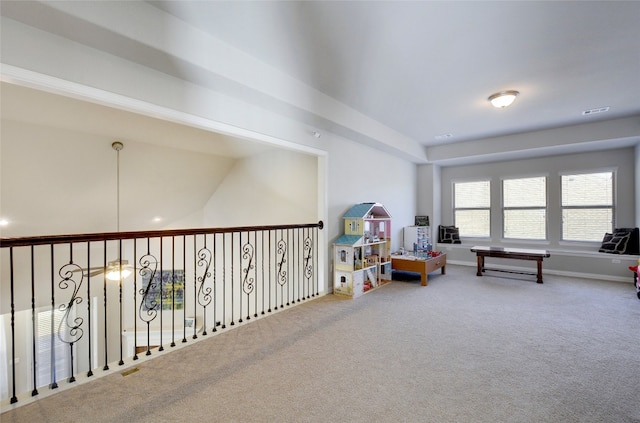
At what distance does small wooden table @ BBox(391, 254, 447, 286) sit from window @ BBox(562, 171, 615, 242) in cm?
287

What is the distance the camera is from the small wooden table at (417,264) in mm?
4949

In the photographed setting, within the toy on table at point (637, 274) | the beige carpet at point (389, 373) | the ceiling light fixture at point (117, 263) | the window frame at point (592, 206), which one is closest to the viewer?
the beige carpet at point (389, 373)

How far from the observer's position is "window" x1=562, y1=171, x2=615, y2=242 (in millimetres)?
5516

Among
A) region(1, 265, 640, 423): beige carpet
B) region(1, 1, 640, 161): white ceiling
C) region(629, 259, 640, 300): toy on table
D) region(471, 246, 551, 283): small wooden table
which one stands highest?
region(1, 1, 640, 161): white ceiling

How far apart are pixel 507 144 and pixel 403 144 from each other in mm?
2029

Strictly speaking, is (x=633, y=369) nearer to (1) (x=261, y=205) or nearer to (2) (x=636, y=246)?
(2) (x=636, y=246)

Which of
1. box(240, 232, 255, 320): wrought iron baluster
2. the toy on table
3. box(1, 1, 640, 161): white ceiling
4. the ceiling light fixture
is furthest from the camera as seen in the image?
the toy on table

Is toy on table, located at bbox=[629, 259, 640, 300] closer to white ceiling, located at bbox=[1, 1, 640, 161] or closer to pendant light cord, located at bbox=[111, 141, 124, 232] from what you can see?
white ceiling, located at bbox=[1, 1, 640, 161]

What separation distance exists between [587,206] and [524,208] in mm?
1007

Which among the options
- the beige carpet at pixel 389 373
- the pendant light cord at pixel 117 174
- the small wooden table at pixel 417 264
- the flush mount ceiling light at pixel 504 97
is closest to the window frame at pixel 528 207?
the small wooden table at pixel 417 264

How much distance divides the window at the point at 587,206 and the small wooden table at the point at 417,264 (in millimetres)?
2870

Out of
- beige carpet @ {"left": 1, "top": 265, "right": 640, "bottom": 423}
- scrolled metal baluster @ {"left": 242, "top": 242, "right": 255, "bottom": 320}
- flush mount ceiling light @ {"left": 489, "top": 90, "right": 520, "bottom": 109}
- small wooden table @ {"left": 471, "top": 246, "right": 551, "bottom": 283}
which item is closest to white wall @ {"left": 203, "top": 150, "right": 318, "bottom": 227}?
scrolled metal baluster @ {"left": 242, "top": 242, "right": 255, "bottom": 320}

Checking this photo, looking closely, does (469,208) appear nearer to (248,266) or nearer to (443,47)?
(443,47)

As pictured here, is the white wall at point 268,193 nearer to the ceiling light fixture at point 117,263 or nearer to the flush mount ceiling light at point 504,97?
the ceiling light fixture at point 117,263
